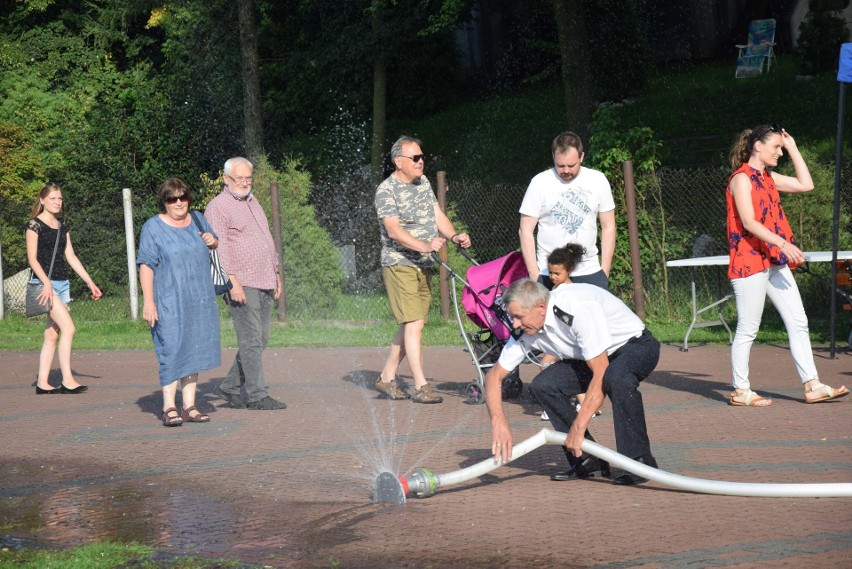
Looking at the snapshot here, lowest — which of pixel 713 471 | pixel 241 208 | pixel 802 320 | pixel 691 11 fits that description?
pixel 713 471

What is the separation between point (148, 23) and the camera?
37.7 meters

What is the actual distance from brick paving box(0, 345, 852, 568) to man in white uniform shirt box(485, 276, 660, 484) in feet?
0.91

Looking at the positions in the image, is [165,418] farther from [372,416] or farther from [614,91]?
[614,91]

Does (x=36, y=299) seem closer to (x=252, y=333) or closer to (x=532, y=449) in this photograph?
(x=252, y=333)

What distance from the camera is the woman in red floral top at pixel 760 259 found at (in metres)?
8.79

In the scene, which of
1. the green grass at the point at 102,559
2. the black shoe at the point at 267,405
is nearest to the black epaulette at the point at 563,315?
the green grass at the point at 102,559

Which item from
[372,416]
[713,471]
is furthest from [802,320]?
[372,416]

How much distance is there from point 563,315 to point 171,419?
3988 millimetres

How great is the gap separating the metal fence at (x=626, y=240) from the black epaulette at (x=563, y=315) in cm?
680

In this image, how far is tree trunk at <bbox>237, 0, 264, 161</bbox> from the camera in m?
27.3

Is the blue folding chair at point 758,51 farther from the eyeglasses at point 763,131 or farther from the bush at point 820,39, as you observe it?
the eyeglasses at point 763,131

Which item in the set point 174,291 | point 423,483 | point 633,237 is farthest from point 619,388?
point 633,237

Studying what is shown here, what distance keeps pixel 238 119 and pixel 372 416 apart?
75.5ft

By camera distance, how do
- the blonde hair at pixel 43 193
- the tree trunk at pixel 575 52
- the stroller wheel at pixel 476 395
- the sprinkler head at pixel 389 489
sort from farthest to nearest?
1. the tree trunk at pixel 575 52
2. the blonde hair at pixel 43 193
3. the stroller wheel at pixel 476 395
4. the sprinkler head at pixel 389 489
